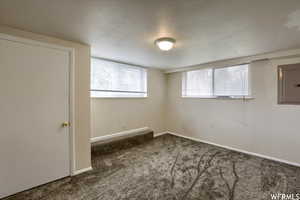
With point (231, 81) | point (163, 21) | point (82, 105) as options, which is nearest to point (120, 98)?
point (82, 105)

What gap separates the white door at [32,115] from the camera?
181 cm

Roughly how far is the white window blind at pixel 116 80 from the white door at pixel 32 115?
1097mm

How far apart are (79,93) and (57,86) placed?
0.33 meters

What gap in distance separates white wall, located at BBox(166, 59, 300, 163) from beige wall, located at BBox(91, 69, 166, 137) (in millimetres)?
1064

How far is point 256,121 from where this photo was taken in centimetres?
318

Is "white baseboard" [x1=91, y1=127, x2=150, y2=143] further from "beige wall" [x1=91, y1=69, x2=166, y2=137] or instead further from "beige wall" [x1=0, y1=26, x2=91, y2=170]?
"beige wall" [x1=0, y1=26, x2=91, y2=170]

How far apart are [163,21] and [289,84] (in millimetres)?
2823

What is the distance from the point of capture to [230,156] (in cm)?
312

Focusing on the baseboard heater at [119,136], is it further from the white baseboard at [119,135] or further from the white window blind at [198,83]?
the white window blind at [198,83]

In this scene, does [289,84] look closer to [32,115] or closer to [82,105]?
[82,105]

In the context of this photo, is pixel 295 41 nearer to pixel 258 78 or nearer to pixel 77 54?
pixel 258 78

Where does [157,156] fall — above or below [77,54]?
below

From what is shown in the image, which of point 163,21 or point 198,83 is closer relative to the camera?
point 163,21

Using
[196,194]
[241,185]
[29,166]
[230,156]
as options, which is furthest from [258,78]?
[29,166]
